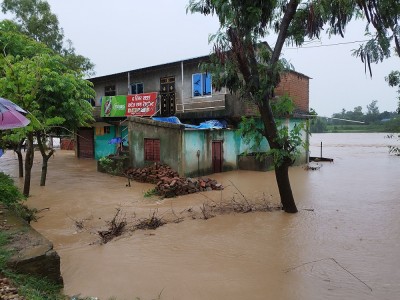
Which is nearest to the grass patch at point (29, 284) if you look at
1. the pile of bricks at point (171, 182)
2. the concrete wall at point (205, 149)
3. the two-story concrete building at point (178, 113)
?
the pile of bricks at point (171, 182)

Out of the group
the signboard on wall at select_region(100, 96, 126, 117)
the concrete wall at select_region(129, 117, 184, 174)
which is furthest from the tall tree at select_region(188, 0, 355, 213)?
the signboard on wall at select_region(100, 96, 126, 117)

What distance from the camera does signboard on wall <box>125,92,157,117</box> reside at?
1844cm

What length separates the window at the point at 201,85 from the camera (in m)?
17.0

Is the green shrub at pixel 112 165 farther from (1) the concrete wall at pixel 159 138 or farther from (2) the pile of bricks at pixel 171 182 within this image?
(2) the pile of bricks at pixel 171 182

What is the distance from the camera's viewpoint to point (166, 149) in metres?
14.2

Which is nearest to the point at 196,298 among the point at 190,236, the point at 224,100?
the point at 190,236

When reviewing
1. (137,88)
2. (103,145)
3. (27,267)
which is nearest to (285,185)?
(27,267)

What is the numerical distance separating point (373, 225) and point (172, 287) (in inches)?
214

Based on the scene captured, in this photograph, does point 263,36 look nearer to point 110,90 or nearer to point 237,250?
point 237,250

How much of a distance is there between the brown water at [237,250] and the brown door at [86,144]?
13840 millimetres

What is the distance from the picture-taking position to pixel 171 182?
444 inches

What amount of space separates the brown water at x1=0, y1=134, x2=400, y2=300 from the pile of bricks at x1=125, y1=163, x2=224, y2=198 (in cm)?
46

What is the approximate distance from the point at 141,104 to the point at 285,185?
12.4 m

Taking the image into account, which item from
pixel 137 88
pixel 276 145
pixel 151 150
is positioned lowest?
pixel 151 150
